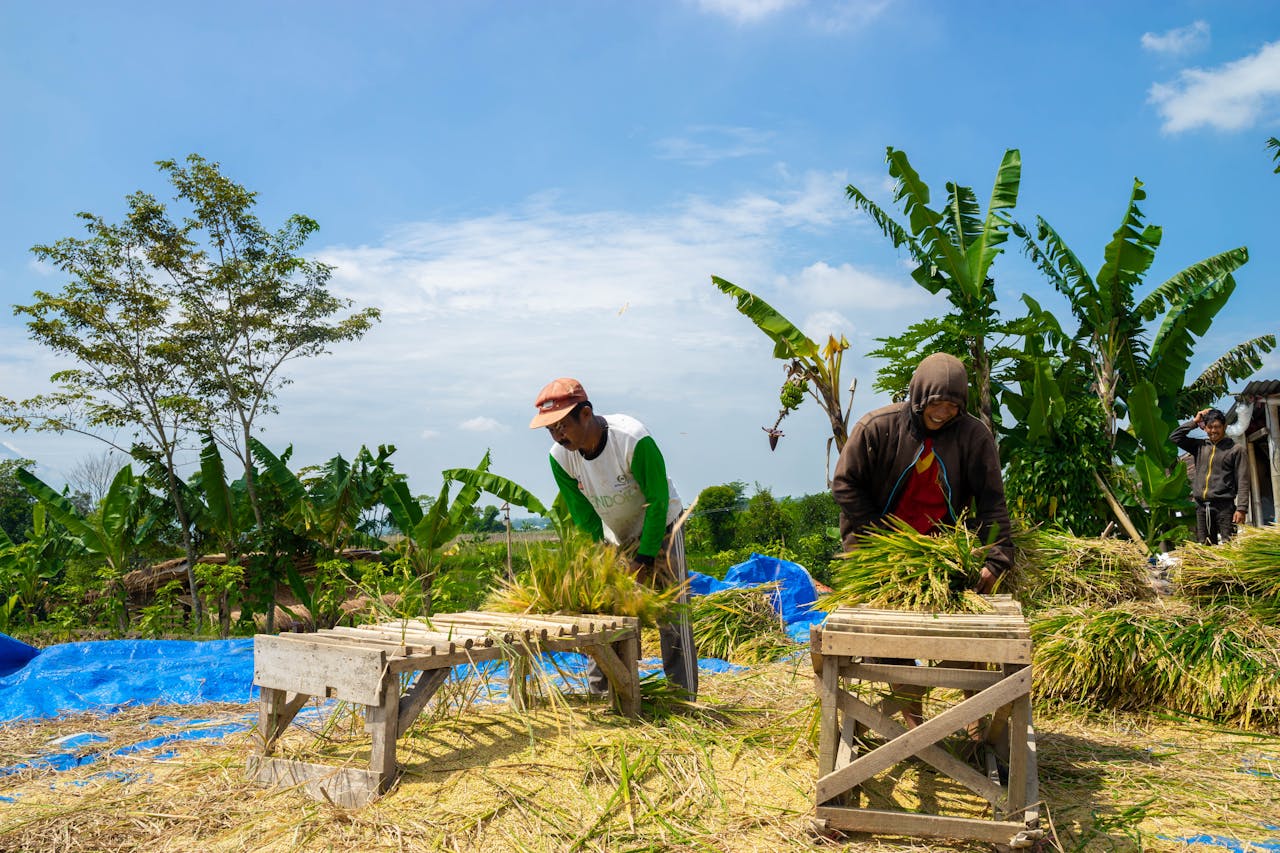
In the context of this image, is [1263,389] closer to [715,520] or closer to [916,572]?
[715,520]

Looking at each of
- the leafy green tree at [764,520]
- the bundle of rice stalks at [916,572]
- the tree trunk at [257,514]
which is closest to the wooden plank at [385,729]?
the bundle of rice stalks at [916,572]

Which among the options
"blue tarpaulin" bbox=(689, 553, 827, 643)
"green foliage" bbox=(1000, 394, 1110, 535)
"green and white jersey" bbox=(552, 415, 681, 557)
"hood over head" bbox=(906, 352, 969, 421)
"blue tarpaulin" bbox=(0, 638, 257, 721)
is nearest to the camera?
"hood over head" bbox=(906, 352, 969, 421)

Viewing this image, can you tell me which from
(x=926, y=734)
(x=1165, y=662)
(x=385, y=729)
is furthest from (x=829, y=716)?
(x=1165, y=662)

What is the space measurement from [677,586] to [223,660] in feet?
11.6

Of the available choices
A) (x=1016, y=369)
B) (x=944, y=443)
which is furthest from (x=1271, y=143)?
(x=944, y=443)

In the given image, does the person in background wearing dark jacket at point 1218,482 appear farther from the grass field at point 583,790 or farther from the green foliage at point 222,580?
the green foliage at point 222,580

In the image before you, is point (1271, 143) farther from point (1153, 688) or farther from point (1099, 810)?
point (1099, 810)

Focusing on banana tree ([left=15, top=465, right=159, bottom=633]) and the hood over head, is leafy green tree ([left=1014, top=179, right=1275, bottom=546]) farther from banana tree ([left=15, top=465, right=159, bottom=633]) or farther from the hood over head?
banana tree ([left=15, top=465, right=159, bottom=633])

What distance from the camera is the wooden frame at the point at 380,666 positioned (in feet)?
10.5

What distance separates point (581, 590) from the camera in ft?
13.7

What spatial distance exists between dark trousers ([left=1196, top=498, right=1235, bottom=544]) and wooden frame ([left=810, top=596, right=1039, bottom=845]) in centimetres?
733

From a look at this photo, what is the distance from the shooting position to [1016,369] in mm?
10547

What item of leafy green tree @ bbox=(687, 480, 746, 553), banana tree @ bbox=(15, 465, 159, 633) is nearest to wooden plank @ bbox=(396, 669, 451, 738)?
banana tree @ bbox=(15, 465, 159, 633)

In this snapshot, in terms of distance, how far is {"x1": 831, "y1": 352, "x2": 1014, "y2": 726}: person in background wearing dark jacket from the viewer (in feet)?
12.0
